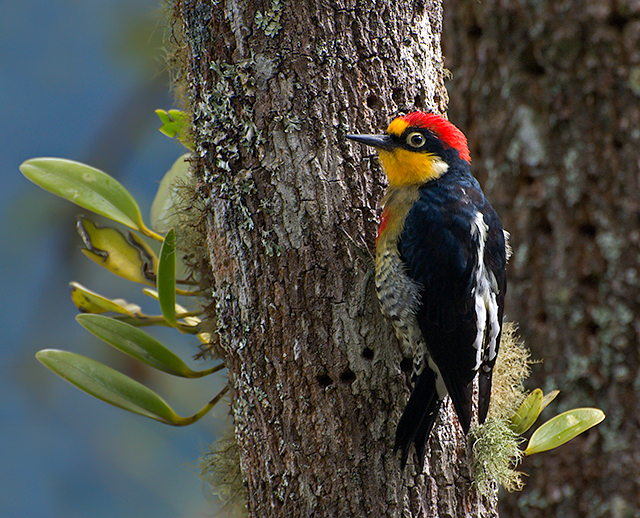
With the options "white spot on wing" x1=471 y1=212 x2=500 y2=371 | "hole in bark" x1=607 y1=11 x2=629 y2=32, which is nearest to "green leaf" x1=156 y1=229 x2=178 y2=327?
"white spot on wing" x1=471 y1=212 x2=500 y2=371

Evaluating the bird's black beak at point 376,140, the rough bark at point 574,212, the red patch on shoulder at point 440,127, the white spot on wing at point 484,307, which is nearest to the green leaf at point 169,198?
the bird's black beak at point 376,140

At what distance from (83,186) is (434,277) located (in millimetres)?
1093

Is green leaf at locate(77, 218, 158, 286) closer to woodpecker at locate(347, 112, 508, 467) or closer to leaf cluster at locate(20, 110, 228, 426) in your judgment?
leaf cluster at locate(20, 110, 228, 426)

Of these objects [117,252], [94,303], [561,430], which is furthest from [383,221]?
[94,303]

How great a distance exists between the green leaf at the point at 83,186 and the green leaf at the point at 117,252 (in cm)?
8

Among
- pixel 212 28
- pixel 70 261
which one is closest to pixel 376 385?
pixel 212 28

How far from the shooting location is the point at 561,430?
61.6 inches

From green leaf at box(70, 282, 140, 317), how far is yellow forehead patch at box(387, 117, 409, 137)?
102 cm

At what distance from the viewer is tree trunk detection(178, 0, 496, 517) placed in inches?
55.8

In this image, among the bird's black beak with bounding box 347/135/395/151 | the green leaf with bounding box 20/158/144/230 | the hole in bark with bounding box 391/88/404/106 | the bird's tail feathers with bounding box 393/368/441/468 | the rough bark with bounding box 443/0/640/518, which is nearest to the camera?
the bird's tail feathers with bounding box 393/368/441/468

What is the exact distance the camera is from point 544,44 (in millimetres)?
2996

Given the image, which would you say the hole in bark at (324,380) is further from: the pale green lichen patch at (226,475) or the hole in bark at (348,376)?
the pale green lichen patch at (226,475)

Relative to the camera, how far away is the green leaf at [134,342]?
5.49 ft

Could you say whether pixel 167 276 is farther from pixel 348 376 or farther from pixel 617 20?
pixel 617 20
